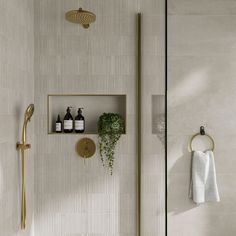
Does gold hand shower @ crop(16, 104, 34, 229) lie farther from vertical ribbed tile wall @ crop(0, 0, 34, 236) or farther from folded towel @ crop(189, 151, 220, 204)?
folded towel @ crop(189, 151, 220, 204)

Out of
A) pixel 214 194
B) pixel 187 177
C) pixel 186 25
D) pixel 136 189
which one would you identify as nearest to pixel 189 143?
pixel 187 177

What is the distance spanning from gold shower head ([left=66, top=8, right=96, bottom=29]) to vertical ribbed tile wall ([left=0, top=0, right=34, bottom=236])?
0.93 ft

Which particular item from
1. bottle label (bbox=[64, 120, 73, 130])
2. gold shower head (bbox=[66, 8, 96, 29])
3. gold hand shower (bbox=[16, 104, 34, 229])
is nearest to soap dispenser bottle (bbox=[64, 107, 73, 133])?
bottle label (bbox=[64, 120, 73, 130])

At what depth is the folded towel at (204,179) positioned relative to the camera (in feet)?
2.64

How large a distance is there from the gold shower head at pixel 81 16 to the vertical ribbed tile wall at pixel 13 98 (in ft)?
0.93

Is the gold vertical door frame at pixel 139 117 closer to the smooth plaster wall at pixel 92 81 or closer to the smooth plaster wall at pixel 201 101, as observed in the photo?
the smooth plaster wall at pixel 92 81

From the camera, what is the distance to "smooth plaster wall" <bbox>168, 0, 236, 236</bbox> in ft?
2.42

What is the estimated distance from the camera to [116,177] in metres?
2.25

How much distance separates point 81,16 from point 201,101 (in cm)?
133

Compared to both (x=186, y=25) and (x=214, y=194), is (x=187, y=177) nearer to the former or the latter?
(x=214, y=194)

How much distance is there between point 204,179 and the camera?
923mm

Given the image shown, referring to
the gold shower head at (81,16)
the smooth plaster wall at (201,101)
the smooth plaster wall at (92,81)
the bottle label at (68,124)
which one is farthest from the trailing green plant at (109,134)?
the smooth plaster wall at (201,101)

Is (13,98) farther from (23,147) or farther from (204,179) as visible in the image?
(204,179)

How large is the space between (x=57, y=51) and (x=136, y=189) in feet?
3.54
